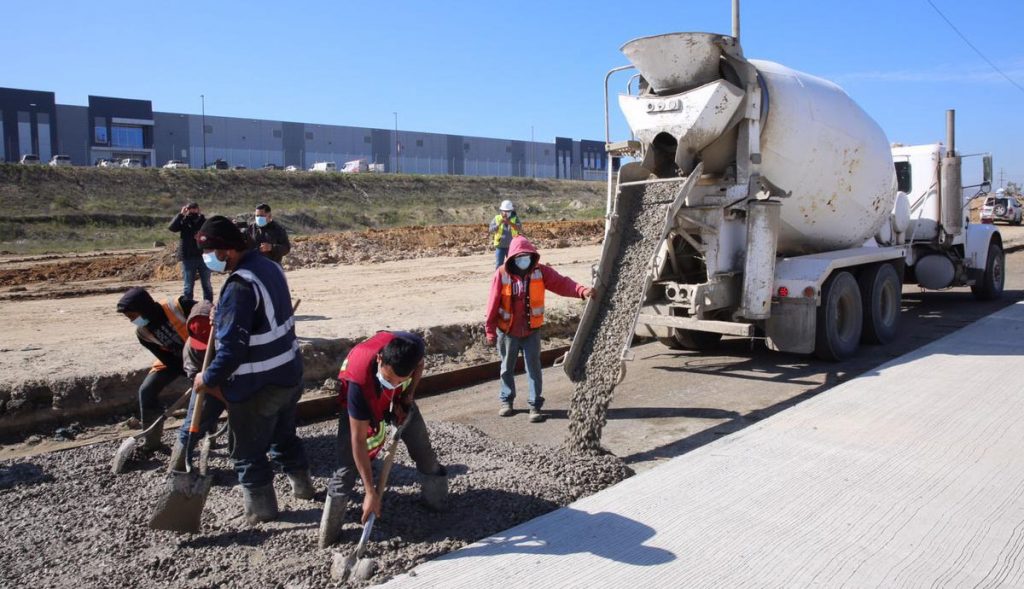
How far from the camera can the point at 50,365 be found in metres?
7.80

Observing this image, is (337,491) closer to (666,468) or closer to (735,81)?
(666,468)

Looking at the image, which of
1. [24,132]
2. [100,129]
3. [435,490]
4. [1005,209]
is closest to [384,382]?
[435,490]

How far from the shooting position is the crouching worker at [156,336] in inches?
214

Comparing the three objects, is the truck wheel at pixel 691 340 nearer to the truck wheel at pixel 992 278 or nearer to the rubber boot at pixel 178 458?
the rubber boot at pixel 178 458

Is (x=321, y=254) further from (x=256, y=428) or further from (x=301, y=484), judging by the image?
(x=256, y=428)

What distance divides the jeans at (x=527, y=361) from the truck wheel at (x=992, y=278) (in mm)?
10399

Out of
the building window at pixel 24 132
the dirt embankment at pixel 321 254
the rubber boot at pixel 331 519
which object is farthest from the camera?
the building window at pixel 24 132

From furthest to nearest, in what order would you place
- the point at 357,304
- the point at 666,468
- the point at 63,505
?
the point at 357,304
the point at 666,468
the point at 63,505

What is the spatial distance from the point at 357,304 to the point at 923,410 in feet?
28.1

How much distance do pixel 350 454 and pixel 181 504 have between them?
3.32 feet

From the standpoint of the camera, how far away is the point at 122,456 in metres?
5.50

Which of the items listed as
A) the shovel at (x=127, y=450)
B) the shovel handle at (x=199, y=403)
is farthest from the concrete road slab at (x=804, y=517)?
the shovel at (x=127, y=450)

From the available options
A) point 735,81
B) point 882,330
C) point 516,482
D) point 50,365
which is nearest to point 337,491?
point 516,482

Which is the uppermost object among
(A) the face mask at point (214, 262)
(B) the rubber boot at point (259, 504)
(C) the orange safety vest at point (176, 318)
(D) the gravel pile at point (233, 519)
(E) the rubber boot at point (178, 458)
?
(A) the face mask at point (214, 262)
